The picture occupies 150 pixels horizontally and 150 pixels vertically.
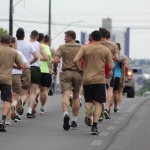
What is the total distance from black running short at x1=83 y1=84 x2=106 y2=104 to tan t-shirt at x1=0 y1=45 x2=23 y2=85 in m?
1.30

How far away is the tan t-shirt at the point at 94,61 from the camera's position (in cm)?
1508

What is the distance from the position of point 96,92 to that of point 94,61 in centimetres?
55

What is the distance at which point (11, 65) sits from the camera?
50.1ft

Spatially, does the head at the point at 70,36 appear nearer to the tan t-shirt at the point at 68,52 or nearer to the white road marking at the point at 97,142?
the tan t-shirt at the point at 68,52

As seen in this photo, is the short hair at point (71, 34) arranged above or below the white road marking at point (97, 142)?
above

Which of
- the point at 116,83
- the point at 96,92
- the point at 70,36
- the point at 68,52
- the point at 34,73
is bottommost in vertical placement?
the point at 116,83

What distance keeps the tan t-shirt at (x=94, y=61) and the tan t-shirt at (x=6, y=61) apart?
3.77ft

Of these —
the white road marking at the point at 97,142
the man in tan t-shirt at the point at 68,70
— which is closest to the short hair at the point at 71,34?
the man in tan t-shirt at the point at 68,70

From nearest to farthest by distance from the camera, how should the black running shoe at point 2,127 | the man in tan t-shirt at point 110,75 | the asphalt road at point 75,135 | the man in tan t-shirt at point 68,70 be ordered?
the asphalt road at point 75,135 < the black running shoe at point 2,127 < the man in tan t-shirt at point 68,70 < the man in tan t-shirt at point 110,75

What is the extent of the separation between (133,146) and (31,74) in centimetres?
599

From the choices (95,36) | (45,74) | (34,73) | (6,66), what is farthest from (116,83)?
(6,66)

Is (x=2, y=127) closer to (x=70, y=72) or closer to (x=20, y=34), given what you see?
(x=70, y=72)

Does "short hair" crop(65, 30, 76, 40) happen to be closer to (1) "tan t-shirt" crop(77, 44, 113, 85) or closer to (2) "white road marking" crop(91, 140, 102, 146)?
(1) "tan t-shirt" crop(77, 44, 113, 85)

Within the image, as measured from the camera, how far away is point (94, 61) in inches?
596
